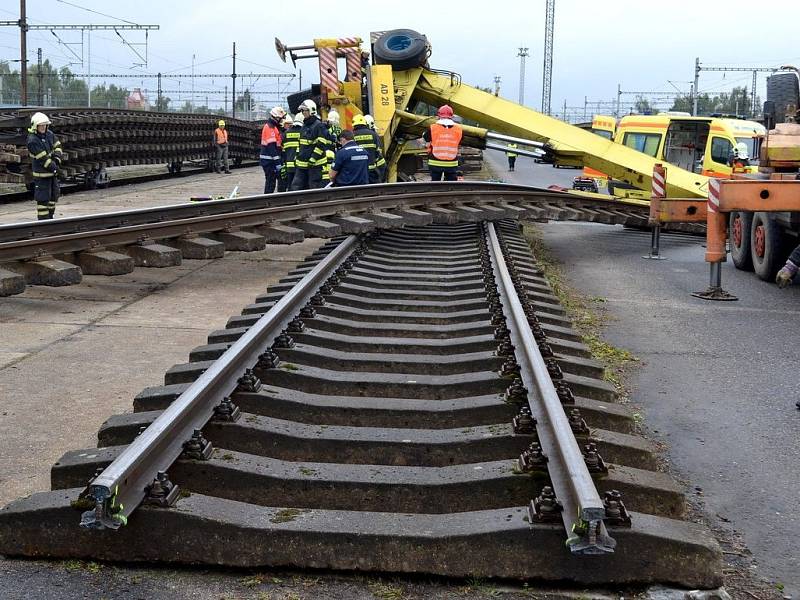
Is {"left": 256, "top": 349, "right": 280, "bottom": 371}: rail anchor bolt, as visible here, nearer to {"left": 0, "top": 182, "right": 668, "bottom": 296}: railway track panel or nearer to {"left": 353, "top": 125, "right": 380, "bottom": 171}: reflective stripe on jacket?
{"left": 0, "top": 182, "right": 668, "bottom": 296}: railway track panel

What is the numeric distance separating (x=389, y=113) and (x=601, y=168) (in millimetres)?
3638

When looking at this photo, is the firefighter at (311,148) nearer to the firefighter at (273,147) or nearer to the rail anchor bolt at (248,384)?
the firefighter at (273,147)

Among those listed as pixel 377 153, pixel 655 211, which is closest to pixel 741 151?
pixel 655 211

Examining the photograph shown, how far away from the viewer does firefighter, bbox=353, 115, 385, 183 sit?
14.6m

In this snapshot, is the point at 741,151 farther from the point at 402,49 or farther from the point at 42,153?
the point at 42,153

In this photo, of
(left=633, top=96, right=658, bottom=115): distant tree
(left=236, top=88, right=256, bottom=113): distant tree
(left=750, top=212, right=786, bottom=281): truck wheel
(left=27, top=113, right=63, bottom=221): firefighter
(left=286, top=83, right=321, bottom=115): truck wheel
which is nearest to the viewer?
(left=750, top=212, right=786, bottom=281): truck wheel

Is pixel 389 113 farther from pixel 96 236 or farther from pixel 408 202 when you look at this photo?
pixel 96 236

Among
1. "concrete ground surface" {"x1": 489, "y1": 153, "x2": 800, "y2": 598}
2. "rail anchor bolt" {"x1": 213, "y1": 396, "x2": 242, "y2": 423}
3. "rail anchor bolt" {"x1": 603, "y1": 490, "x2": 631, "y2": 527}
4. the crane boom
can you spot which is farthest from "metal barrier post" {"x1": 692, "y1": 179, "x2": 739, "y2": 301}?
"rail anchor bolt" {"x1": 603, "y1": 490, "x2": 631, "y2": 527}

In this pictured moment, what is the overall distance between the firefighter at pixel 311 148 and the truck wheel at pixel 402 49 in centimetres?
207

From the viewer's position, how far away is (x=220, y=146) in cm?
3250

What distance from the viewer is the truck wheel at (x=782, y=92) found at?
39.4ft

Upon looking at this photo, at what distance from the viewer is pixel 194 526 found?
3463mm

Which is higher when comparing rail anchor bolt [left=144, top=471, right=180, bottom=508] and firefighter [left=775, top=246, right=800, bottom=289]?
firefighter [left=775, top=246, right=800, bottom=289]

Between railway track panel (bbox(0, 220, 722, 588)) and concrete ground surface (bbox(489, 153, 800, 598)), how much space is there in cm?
44
